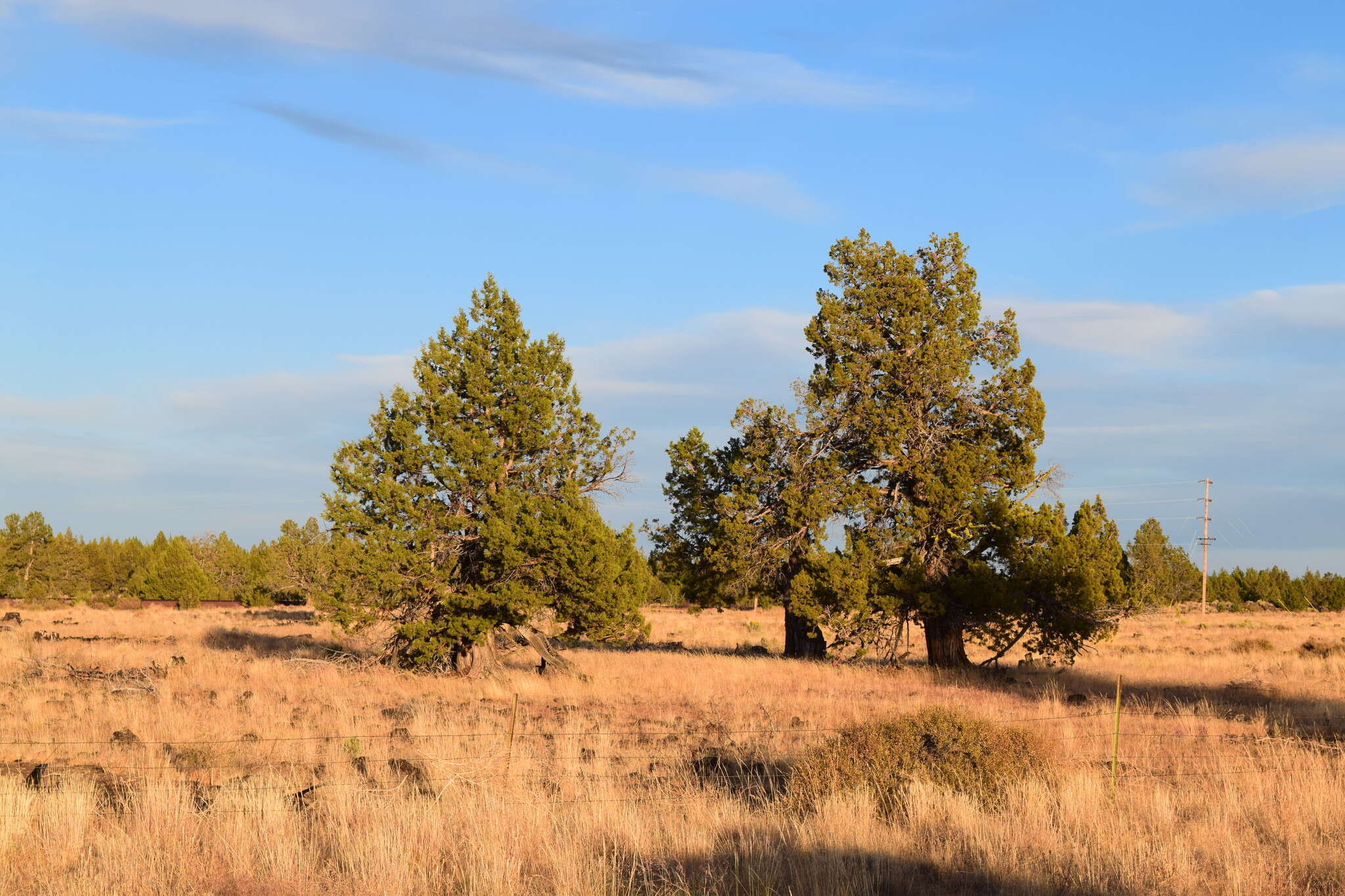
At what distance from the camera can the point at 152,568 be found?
68.1 meters

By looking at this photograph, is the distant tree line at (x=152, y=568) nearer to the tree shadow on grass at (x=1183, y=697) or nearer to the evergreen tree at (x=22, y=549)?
the evergreen tree at (x=22, y=549)

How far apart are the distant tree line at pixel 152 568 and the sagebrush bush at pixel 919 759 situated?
161ft

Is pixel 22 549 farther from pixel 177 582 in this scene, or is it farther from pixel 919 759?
pixel 919 759

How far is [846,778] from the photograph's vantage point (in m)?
9.39

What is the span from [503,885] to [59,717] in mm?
12256

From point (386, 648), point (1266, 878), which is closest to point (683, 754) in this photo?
point (1266, 878)

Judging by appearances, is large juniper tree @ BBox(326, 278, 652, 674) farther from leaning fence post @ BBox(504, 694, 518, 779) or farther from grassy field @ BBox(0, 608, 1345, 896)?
leaning fence post @ BBox(504, 694, 518, 779)

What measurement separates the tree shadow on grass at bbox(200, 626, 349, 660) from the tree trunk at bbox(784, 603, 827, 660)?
12.0m

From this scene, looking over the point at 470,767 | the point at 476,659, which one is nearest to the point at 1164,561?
the point at 476,659

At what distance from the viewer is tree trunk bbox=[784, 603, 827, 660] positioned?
28609 millimetres

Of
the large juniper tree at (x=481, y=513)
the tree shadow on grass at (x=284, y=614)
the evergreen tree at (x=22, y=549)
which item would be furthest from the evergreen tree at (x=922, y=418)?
the evergreen tree at (x=22, y=549)

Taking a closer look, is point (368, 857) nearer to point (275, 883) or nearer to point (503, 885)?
point (275, 883)

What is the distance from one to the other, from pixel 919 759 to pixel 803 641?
19.4m

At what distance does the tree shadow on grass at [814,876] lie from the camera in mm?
6418
